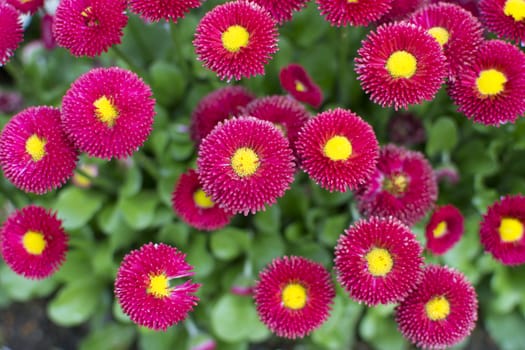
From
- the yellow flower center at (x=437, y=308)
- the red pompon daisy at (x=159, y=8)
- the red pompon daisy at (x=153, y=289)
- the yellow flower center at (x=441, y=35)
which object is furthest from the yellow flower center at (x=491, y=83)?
the red pompon daisy at (x=153, y=289)

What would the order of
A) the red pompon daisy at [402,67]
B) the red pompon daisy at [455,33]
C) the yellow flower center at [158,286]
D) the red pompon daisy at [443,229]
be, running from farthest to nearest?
the red pompon daisy at [443,229]
the red pompon daisy at [455,33]
the red pompon daisy at [402,67]
the yellow flower center at [158,286]

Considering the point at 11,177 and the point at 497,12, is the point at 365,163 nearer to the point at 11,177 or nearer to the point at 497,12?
the point at 497,12

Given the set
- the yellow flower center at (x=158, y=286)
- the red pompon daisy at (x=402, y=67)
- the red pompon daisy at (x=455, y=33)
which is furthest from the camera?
the red pompon daisy at (x=455, y=33)

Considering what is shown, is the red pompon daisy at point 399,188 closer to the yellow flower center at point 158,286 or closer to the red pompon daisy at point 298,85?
the red pompon daisy at point 298,85

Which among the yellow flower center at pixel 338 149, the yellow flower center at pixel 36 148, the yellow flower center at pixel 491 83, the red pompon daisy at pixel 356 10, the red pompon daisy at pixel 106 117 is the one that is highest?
the red pompon daisy at pixel 356 10

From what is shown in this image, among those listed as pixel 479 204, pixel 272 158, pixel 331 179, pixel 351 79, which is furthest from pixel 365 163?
pixel 351 79

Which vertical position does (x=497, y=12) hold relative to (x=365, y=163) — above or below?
above

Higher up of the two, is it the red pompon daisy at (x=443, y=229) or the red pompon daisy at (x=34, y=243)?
the red pompon daisy at (x=443, y=229)

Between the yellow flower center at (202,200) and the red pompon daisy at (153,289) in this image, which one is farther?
the yellow flower center at (202,200)
